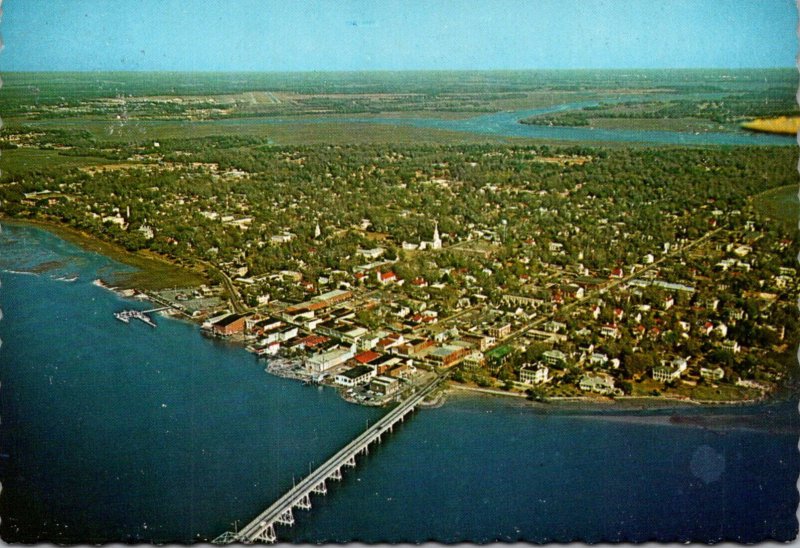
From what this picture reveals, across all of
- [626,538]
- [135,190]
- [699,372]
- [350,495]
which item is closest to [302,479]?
[350,495]

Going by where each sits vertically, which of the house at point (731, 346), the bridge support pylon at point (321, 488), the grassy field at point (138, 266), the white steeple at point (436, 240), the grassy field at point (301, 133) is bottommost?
the bridge support pylon at point (321, 488)

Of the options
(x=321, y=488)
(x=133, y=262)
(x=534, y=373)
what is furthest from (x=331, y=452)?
(x=133, y=262)

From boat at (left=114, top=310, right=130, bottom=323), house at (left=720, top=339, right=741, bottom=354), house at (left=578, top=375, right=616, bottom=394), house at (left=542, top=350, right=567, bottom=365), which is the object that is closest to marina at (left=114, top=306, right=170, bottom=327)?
boat at (left=114, top=310, right=130, bottom=323)

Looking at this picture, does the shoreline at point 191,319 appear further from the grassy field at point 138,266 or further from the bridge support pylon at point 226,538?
the bridge support pylon at point 226,538

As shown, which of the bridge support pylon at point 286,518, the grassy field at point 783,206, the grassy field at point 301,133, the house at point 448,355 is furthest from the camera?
the grassy field at point 301,133

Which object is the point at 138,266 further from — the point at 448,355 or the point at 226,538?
the point at 226,538

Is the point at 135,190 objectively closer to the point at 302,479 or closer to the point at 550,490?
the point at 302,479

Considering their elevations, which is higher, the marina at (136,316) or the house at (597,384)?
the marina at (136,316)

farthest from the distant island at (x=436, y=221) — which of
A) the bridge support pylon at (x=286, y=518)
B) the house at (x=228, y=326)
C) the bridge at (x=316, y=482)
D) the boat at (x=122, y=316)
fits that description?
the bridge support pylon at (x=286, y=518)
